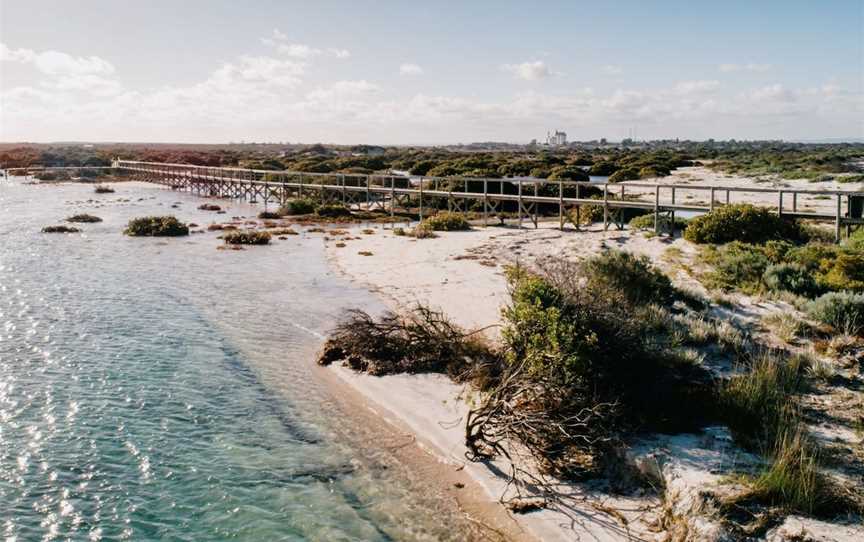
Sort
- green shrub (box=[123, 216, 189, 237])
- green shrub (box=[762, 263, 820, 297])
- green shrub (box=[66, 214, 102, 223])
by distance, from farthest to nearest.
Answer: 1. green shrub (box=[66, 214, 102, 223])
2. green shrub (box=[123, 216, 189, 237])
3. green shrub (box=[762, 263, 820, 297])

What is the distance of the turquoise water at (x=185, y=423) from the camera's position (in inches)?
282

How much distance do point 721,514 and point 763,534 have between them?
381 mm

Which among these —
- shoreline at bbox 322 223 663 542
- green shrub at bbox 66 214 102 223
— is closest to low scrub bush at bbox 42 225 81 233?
green shrub at bbox 66 214 102 223

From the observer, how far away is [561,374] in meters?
8.41

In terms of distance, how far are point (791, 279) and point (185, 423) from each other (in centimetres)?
1161

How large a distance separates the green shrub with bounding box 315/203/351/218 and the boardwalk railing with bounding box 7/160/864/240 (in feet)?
4.66

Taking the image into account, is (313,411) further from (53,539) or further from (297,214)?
(297,214)

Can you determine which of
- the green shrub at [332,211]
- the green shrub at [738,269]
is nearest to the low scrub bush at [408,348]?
the green shrub at [738,269]

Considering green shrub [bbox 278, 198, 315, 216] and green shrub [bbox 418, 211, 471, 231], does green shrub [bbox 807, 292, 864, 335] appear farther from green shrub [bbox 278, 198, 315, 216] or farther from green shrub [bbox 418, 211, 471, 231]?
green shrub [bbox 278, 198, 315, 216]

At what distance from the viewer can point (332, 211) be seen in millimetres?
36656

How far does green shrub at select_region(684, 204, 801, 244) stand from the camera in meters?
19.0

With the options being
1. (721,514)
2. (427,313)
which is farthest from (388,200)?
(721,514)

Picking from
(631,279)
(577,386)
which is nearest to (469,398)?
(577,386)

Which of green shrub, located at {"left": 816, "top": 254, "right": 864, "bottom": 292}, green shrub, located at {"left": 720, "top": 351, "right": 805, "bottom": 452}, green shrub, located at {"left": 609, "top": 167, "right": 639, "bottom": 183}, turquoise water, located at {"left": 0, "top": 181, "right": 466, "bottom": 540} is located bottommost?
turquoise water, located at {"left": 0, "top": 181, "right": 466, "bottom": 540}
